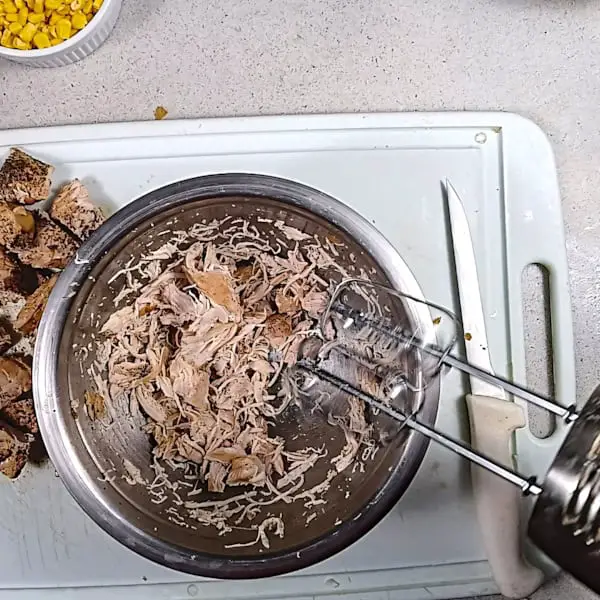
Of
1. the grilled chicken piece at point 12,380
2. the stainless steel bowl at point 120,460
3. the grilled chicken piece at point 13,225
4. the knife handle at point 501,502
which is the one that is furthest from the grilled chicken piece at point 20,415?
the knife handle at point 501,502

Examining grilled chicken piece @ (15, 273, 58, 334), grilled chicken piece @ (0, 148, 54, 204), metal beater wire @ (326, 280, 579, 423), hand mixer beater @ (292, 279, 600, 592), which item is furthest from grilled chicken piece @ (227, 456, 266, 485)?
grilled chicken piece @ (0, 148, 54, 204)

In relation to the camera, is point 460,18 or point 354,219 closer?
point 354,219

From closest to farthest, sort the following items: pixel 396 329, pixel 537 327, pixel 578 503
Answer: pixel 578 503 → pixel 396 329 → pixel 537 327

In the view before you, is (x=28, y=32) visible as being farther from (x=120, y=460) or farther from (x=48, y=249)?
(x=120, y=460)

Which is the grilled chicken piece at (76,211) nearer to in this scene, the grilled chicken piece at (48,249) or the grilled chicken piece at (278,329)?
the grilled chicken piece at (48,249)

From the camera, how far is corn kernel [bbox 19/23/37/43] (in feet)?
3.22

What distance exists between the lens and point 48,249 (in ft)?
3.14

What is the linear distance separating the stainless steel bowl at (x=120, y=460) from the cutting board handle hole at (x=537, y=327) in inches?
8.0

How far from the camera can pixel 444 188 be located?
0.99 m

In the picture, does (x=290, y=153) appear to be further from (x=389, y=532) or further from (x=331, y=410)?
(x=389, y=532)

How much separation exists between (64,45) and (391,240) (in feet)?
1.66

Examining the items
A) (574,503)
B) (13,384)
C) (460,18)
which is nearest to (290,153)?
(460,18)

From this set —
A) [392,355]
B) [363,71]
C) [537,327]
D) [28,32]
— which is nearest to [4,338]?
[28,32]

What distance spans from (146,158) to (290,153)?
0.20 metres
